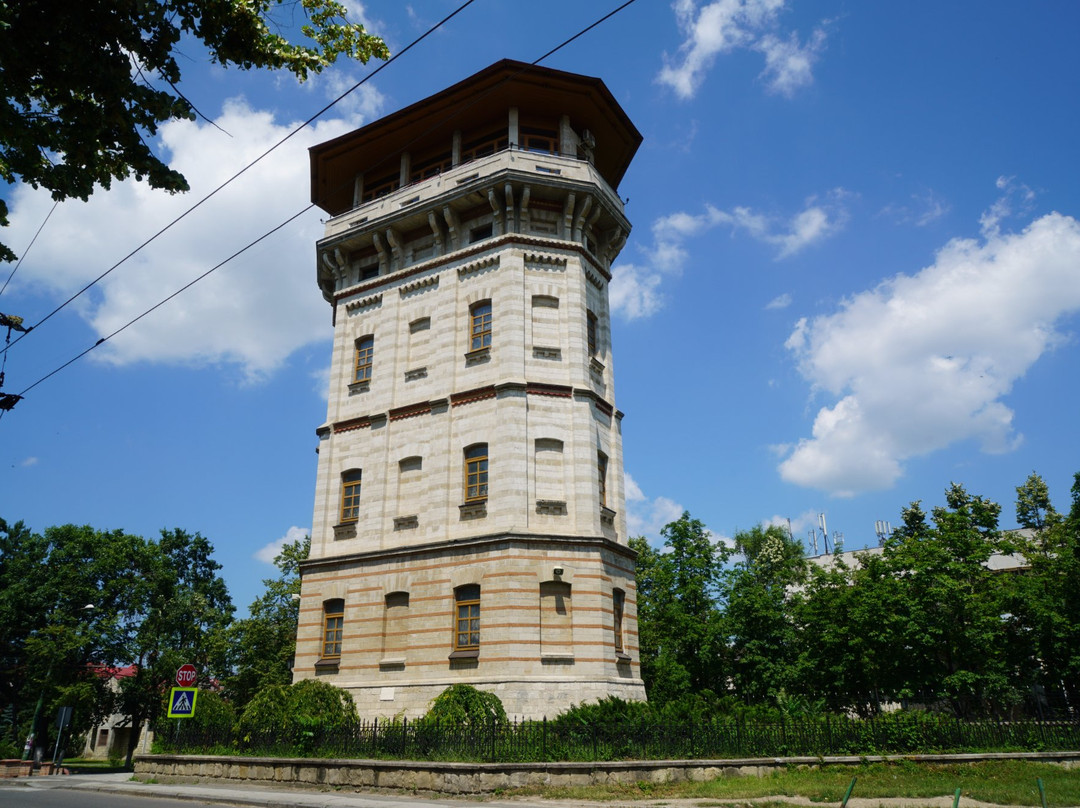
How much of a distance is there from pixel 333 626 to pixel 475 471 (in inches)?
283

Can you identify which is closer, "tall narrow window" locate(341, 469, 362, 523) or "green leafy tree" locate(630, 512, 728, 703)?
"tall narrow window" locate(341, 469, 362, 523)

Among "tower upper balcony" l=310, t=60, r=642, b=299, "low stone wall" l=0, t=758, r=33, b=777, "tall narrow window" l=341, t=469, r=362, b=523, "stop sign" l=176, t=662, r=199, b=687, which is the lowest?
"low stone wall" l=0, t=758, r=33, b=777

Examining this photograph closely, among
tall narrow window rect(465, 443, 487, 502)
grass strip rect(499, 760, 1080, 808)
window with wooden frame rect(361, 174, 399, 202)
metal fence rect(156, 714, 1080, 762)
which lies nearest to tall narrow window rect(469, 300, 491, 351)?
tall narrow window rect(465, 443, 487, 502)

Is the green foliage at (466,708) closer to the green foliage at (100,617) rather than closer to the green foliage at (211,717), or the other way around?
the green foliage at (211,717)

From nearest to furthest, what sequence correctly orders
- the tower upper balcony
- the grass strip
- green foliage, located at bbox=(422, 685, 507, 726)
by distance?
the grass strip, green foliage, located at bbox=(422, 685, 507, 726), the tower upper balcony

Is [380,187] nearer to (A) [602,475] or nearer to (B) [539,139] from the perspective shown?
(B) [539,139]

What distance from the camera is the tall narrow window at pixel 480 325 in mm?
25906

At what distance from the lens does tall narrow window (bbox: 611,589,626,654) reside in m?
23.3

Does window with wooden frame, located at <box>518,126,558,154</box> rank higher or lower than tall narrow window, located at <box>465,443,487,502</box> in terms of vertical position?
higher


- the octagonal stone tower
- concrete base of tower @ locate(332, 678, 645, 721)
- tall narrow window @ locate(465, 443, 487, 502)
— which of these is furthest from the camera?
tall narrow window @ locate(465, 443, 487, 502)

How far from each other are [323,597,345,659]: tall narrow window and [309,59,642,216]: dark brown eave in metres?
15.3

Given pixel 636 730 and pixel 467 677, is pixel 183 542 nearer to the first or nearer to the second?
pixel 467 677

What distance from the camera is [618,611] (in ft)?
78.2

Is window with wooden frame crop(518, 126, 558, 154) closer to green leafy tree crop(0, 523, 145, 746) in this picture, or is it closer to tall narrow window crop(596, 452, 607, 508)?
tall narrow window crop(596, 452, 607, 508)
